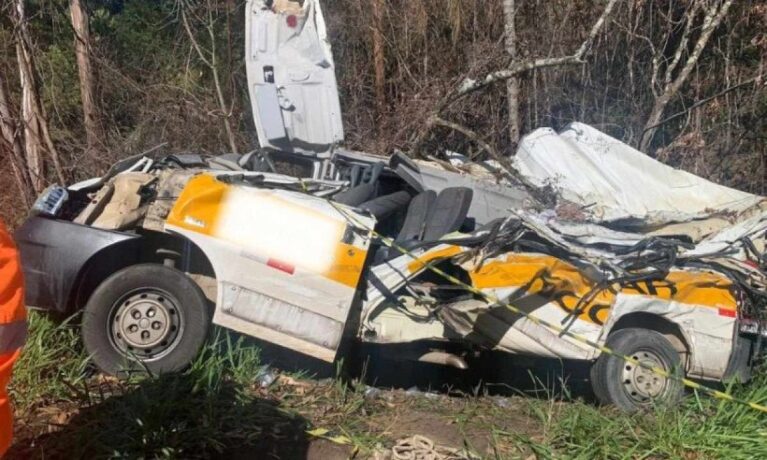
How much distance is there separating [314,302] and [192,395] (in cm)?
87

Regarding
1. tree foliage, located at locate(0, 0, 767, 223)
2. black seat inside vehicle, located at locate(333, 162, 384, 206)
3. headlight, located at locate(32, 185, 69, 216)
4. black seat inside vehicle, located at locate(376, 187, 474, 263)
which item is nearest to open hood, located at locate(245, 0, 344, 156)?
black seat inside vehicle, located at locate(333, 162, 384, 206)

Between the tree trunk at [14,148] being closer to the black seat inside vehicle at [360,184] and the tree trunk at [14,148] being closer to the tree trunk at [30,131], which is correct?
the tree trunk at [30,131]

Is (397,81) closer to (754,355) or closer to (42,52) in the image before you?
(42,52)

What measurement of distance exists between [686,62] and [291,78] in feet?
18.2

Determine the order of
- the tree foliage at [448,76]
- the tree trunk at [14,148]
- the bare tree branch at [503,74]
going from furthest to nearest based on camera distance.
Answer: the tree foliage at [448,76] → the bare tree branch at [503,74] → the tree trunk at [14,148]

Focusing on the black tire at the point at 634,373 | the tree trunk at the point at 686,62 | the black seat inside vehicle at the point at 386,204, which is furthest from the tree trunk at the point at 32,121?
the tree trunk at the point at 686,62

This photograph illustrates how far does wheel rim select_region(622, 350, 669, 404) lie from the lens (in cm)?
524

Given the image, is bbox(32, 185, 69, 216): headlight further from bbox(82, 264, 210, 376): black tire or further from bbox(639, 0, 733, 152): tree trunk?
bbox(639, 0, 733, 152): tree trunk

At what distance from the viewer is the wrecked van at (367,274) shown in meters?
4.83

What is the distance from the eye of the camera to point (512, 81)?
9.27 m

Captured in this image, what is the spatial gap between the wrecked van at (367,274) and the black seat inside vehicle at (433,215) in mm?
14

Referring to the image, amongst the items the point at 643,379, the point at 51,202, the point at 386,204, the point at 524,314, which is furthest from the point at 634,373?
the point at 51,202

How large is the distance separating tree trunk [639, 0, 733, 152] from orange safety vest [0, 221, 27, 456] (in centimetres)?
802

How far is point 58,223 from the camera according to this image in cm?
490
